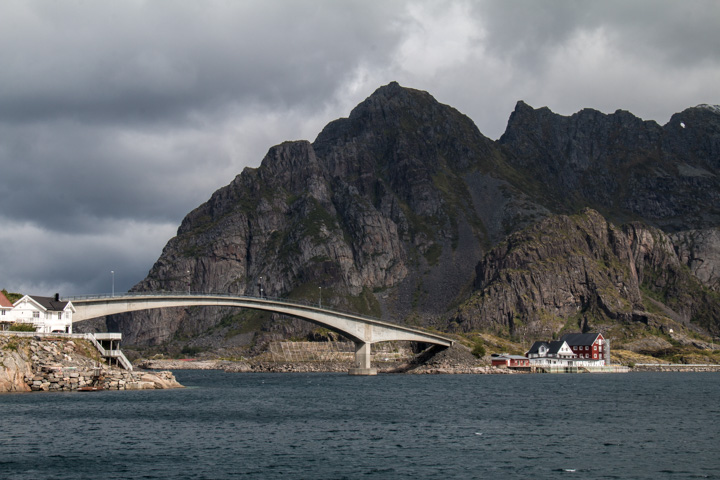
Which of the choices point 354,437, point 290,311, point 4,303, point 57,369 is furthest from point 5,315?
point 354,437

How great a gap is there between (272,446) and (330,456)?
5765mm

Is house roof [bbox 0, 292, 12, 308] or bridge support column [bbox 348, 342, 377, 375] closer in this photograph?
house roof [bbox 0, 292, 12, 308]

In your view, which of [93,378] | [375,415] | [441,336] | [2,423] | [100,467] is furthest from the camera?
[441,336]

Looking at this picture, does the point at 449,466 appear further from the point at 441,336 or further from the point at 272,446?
the point at 441,336

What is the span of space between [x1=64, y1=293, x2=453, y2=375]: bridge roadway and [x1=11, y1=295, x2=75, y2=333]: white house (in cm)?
254

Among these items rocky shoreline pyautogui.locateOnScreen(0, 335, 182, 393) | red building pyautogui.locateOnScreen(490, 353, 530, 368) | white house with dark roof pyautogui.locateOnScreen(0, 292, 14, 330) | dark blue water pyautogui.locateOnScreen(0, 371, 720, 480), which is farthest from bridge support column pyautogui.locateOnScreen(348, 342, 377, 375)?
white house with dark roof pyautogui.locateOnScreen(0, 292, 14, 330)

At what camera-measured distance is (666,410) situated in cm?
7669

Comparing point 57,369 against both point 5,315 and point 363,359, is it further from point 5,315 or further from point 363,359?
point 363,359

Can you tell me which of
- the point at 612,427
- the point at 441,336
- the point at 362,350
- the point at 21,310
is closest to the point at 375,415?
the point at 612,427

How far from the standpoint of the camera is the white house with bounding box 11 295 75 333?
10612cm

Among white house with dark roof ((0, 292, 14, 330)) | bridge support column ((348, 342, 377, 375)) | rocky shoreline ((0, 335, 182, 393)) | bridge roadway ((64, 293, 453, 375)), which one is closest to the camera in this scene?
rocky shoreline ((0, 335, 182, 393))

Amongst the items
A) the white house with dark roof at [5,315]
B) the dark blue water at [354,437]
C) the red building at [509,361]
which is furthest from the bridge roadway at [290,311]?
the dark blue water at [354,437]

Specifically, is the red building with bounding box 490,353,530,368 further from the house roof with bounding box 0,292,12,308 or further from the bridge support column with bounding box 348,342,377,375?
the house roof with bounding box 0,292,12,308

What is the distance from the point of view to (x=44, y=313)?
108 m
